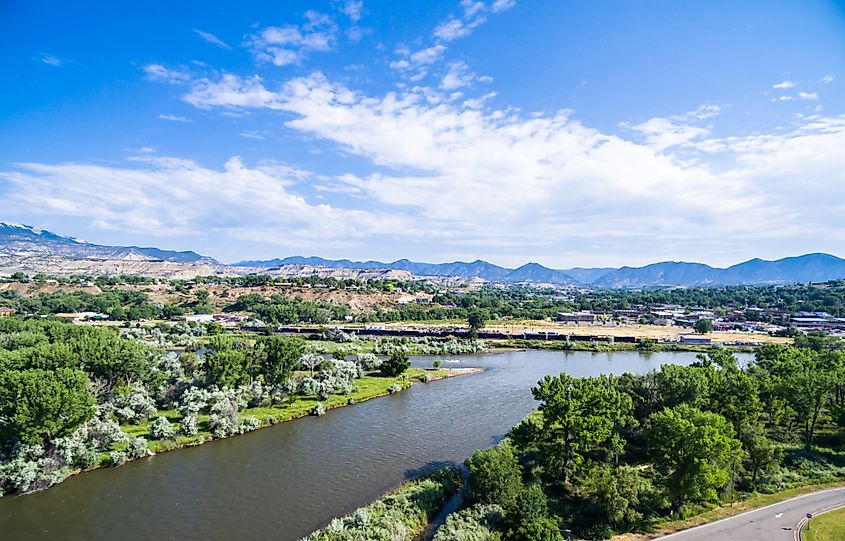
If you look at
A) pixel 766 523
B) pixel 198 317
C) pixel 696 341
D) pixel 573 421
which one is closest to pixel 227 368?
pixel 573 421

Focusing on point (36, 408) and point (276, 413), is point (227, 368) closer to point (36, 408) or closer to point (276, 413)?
point (276, 413)

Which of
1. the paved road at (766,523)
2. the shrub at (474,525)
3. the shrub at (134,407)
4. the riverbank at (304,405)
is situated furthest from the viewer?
the shrub at (134,407)

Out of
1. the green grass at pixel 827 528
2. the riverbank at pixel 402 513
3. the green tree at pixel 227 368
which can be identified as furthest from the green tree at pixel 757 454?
the green tree at pixel 227 368

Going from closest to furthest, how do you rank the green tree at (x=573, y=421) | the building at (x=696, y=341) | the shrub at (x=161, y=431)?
the green tree at (x=573, y=421) → the shrub at (x=161, y=431) → the building at (x=696, y=341)

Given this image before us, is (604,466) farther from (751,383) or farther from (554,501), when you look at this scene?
(751,383)

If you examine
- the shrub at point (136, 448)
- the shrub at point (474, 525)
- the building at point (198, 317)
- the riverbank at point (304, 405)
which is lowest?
the riverbank at point (304, 405)

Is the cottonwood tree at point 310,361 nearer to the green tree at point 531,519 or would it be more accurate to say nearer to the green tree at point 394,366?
the green tree at point 394,366
